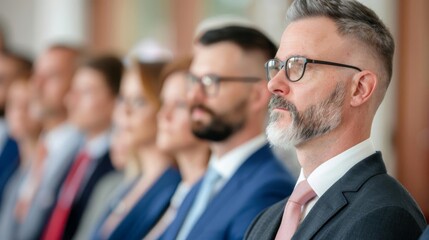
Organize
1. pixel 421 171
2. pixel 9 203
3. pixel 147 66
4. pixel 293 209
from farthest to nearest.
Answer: pixel 9 203 → pixel 421 171 → pixel 147 66 → pixel 293 209

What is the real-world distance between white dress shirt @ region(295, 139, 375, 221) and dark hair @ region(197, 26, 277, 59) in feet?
4.26

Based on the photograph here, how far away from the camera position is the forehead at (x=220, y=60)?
341cm

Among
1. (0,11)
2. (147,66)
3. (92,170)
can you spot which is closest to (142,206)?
(147,66)

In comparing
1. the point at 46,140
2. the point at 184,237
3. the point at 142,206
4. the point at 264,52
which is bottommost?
the point at 46,140

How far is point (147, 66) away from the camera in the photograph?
4.24m

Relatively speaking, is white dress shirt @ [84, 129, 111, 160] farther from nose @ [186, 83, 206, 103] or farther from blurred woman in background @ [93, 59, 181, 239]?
nose @ [186, 83, 206, 103]

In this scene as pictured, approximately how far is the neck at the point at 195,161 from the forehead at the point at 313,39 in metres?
1.40

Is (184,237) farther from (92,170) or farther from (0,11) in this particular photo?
(0,11)

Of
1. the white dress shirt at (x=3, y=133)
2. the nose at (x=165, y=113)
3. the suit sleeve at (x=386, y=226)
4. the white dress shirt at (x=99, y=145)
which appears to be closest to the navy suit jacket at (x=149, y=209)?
the nose at (x=165, y=113)

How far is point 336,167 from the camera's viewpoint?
221 cm

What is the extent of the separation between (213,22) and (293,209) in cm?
171

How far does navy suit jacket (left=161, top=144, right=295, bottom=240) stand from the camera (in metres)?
2.96

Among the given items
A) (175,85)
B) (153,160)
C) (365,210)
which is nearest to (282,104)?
(365,210)

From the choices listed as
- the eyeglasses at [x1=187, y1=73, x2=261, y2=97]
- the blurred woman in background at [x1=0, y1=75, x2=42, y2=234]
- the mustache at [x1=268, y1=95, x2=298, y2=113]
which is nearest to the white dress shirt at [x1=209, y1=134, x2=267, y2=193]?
the eyeglasses at [x1=187, y1=73, x2=261, y2=97]
